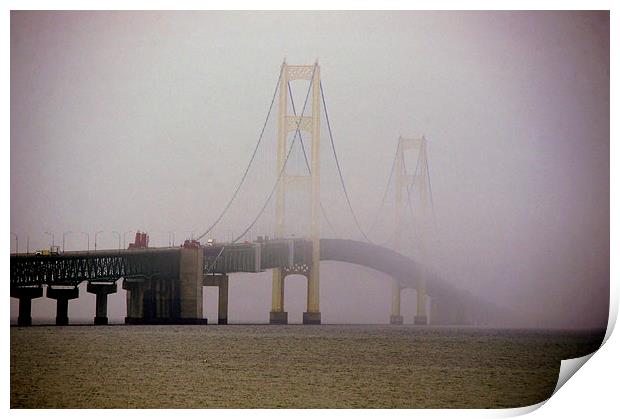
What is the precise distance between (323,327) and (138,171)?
2166mm

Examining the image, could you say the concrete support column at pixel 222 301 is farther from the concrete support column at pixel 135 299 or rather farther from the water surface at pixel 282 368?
the concrete support column at pixel 135 299

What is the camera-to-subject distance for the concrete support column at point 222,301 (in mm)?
13242

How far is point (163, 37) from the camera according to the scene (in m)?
11.9

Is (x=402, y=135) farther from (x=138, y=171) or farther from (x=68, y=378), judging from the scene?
(x=68, y=378)

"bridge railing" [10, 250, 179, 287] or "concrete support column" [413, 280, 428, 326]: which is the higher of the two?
"bridge railing" [10, 250, 179, 287]

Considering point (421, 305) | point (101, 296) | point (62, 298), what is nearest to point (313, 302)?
point (421, 305)

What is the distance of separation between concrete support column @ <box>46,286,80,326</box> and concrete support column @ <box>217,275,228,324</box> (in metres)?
1.11

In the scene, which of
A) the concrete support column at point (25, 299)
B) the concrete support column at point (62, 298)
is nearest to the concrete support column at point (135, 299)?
the concrete support column at point (62, 298)

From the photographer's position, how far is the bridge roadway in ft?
43.3

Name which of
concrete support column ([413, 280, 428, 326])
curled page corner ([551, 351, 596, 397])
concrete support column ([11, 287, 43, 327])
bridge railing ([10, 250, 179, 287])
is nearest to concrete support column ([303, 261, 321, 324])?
concrete support column ([413, 280, 428, 326])

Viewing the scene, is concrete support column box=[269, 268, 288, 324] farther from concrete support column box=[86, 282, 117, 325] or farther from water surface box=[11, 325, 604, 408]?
concrete support column box=[86, 282, 117, 325]

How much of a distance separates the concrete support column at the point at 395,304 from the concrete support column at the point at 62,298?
237 centimetres

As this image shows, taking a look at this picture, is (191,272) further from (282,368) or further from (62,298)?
(282,368)
